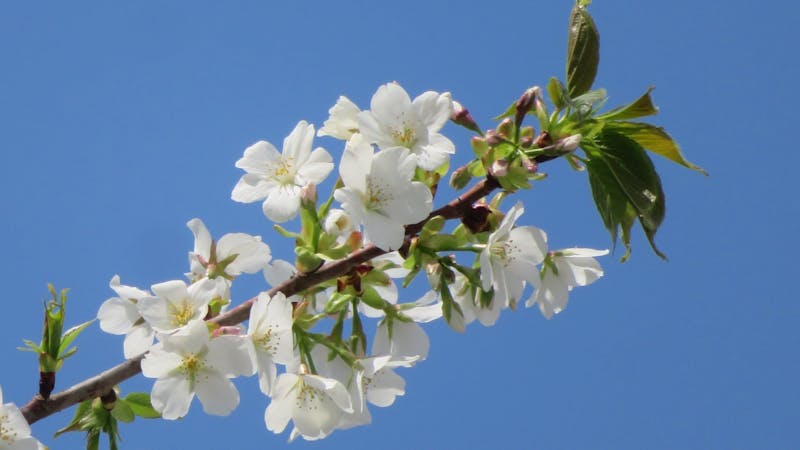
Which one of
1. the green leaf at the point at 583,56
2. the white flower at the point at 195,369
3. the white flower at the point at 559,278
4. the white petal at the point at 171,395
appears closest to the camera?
the white flower at the point at 195,369

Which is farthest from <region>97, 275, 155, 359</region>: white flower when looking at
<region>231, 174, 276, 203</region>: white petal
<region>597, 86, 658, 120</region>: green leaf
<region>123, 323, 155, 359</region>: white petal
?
<region>597, 86, 658, 120</region>: green leaf

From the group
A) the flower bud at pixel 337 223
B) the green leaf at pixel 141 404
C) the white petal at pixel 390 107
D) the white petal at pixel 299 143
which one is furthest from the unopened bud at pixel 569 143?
the green leaf at pixel 141 404

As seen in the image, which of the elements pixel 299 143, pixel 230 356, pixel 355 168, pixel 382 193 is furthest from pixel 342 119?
pixel 230 356

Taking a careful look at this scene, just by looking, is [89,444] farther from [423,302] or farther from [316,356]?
[423,302]

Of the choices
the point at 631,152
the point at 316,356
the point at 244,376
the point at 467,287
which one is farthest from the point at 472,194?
the point at 244,376

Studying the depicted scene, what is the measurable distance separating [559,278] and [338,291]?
2.24ft

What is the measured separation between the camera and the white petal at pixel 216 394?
2.22 metres

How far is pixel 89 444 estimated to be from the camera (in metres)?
2.49

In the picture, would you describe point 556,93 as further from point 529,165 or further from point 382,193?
point 382,193

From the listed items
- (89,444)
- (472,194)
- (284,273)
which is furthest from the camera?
(284,273)

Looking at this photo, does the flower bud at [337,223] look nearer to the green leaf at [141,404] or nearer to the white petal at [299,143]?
the white petal at [299,143]

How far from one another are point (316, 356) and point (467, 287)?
0.47 meters

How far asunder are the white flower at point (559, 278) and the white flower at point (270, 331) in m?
0.80

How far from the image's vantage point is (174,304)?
7.43ft
